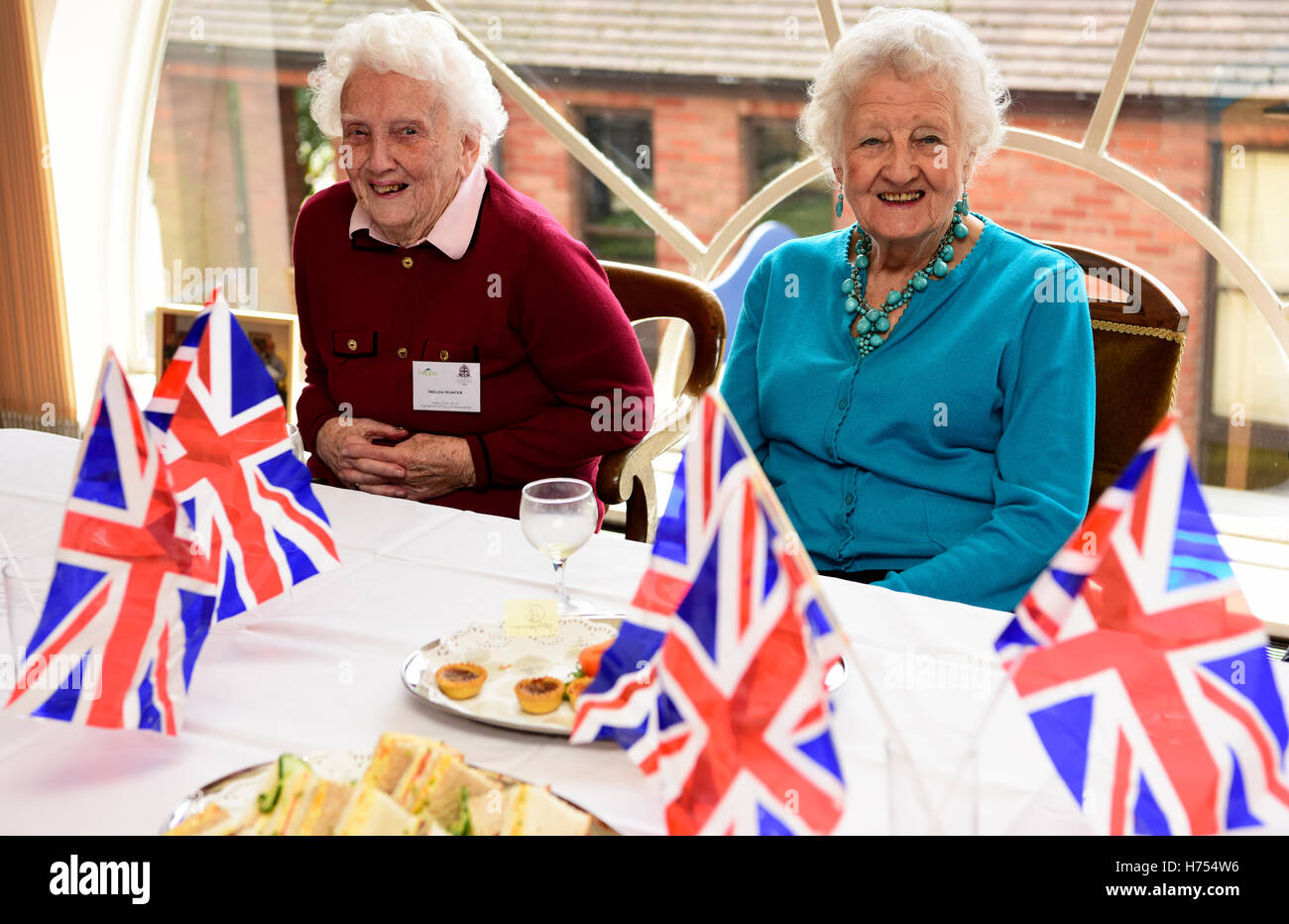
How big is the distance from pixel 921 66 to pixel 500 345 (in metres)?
0.90

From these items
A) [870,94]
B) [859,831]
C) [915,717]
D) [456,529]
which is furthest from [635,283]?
[859,831]

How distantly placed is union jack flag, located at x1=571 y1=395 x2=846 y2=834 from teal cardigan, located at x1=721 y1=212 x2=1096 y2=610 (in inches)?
31.7

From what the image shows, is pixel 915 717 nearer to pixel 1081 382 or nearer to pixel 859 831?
pixel 859 831

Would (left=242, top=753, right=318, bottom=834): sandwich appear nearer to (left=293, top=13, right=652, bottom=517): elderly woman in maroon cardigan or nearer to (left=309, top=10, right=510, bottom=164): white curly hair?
(left=293, top=13, right=652, bottom=517): elderly woman in maroon cardigan

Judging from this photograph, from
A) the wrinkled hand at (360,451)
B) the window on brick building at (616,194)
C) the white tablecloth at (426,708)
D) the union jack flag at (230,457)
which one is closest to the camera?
the white tablecloth at (426,708)

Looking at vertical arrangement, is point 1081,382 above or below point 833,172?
below

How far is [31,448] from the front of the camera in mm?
2145

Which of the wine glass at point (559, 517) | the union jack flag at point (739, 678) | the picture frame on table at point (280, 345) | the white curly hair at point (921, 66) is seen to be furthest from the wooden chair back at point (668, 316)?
the picture frame on table at point (280, 345)

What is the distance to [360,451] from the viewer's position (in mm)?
2170

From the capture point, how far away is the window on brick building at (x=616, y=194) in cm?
392

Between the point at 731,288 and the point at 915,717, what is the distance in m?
2.05

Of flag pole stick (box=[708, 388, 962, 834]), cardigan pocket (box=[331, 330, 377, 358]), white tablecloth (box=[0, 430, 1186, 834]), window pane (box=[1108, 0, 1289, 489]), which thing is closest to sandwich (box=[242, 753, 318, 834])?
white tablecloth (box=[0, 430, 1186, 834])

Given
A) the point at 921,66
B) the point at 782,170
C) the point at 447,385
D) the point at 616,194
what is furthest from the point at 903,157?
the point at 616,194

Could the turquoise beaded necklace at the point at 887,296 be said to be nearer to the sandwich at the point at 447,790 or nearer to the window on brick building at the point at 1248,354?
the sandwich at the point at 447,790
